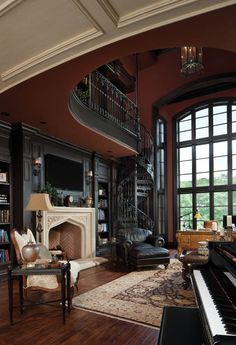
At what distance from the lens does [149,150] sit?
9188 millimetres

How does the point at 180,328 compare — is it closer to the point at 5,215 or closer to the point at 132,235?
the point at 5,215

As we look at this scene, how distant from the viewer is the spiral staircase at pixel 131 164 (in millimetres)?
7098

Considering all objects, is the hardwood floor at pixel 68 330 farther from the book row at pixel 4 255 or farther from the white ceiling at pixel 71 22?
the white ceiling at pixel 71 22

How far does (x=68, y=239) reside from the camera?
23.9 ft

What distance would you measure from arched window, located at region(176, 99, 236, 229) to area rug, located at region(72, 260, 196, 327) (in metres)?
5.23

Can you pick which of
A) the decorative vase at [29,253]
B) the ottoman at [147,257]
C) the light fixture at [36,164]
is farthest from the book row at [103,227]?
the decorative vase at [29,253]

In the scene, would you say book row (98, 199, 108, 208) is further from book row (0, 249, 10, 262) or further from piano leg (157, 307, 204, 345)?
piano leg (157, 307, 204, 345)

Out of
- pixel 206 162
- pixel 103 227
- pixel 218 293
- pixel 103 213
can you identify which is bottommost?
pixel 103 227

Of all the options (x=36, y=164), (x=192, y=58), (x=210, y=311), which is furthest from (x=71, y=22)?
(x=192, y=58)

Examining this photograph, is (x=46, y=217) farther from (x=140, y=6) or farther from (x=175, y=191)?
(x=175, y=191)

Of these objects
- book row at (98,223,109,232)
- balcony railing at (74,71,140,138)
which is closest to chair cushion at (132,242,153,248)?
book row at (98,223,109,232)

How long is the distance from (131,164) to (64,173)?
2.68 metres

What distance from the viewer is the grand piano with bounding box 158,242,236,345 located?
1.33m

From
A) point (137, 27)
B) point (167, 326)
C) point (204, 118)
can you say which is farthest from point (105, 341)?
point (204, 118)
